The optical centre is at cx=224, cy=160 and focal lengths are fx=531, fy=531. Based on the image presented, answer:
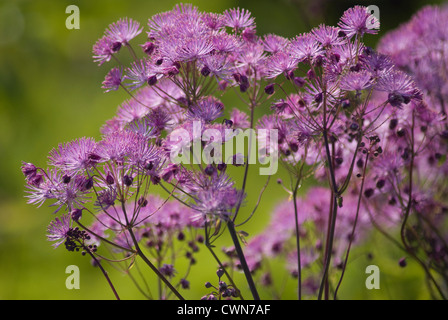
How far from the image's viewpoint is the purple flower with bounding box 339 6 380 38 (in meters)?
0.65

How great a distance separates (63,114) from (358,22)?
4.52 ft

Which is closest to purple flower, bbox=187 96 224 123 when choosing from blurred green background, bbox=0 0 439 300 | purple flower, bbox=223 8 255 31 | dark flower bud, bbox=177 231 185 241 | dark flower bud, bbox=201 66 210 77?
Answer: dark flower bud, bbox=201 66 210 77

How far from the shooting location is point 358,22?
25.6 inches

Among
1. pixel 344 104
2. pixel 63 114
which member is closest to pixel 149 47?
pixel 344 104

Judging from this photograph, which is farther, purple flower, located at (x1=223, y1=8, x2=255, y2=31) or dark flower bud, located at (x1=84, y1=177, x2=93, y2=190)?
purple flower, located at (x1=223, y1=8, x2=255, y2=31)

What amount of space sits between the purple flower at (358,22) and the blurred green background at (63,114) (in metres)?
0.55

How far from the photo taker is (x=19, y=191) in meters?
1.62

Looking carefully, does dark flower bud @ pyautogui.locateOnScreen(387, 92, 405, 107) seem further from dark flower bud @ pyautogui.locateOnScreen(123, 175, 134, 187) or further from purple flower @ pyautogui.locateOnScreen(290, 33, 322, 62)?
dark flower bud @ pyautogui.locateOnScreen(123, 175, 134, 187)

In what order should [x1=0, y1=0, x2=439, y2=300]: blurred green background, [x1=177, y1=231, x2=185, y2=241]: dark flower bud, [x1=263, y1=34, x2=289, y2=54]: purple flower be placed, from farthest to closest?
[x1=0, y1=0, x2=439, y2=300]: blurred green background, [x1=177, y1=231, x2=185, y2=241]: dark flower bud, [x1=263, y1=34, x2=289, y2=54]: purple flower

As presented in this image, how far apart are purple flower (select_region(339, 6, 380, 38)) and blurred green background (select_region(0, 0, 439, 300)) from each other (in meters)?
0.55

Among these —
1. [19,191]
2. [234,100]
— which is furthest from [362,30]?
[19,191]

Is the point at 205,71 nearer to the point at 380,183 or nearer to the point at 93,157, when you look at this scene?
the point at 93,157

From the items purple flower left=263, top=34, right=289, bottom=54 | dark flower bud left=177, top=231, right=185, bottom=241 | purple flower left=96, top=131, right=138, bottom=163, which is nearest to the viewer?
purple flower left=96, top=131, right=138, bottom=163
